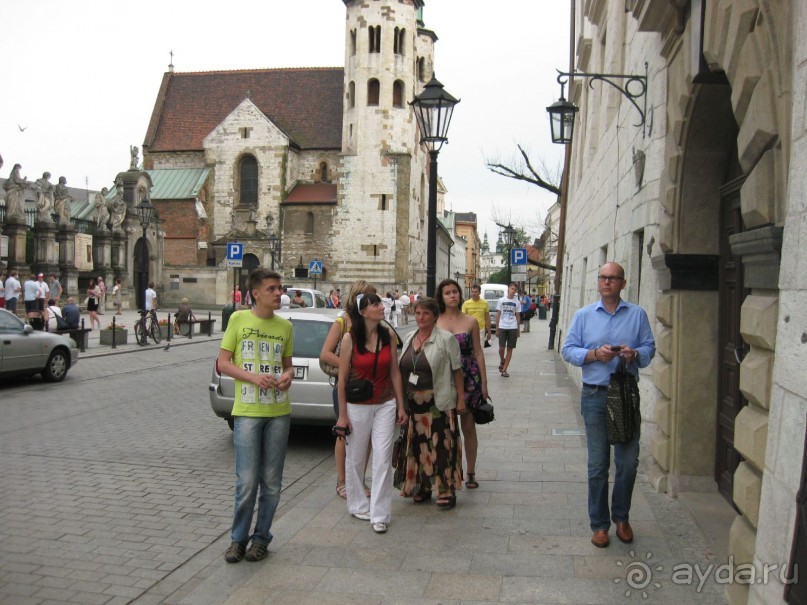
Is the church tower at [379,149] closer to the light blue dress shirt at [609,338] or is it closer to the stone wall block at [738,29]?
the light blue dress shirt at [609,338]

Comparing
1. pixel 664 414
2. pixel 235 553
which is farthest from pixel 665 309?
pixel 235 553

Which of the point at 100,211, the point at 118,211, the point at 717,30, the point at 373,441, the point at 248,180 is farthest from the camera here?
the point at 248,180

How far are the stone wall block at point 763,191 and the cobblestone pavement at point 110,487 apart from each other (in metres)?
4.00

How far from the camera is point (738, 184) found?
19.1 feet

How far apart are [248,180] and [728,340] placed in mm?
55003

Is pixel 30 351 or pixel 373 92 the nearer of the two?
pixel 30 351

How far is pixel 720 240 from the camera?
6277 millimetres

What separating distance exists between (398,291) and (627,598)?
162 ft

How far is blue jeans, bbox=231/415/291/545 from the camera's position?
5.22 metres

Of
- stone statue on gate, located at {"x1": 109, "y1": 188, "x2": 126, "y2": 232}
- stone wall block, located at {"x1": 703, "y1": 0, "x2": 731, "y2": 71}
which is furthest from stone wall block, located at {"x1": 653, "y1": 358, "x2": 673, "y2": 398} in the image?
stone statue on gate, located at {"x1": 109, "y1": 188, "x2": 126, "y2": 232}

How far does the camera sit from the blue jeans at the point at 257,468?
5.22m

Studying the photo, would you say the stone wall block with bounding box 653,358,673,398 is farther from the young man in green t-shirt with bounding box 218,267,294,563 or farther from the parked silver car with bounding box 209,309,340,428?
the parked silver car with bounding box 209,309,340,428

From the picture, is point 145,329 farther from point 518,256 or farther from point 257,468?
point 257,468

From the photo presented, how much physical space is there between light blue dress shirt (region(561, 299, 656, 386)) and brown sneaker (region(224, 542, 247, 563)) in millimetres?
2482
